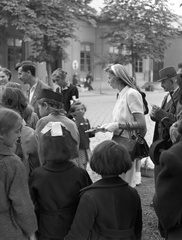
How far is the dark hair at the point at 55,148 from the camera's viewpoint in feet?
9.34

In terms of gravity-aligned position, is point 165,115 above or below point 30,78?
below

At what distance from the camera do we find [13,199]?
2.52 meters

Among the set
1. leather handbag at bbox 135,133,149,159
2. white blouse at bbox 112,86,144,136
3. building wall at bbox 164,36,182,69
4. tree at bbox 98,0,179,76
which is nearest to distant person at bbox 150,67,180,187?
leather handbag at bbox 135,133,149,159

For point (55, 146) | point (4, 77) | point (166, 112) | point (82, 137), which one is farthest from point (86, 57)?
point (55, 146)

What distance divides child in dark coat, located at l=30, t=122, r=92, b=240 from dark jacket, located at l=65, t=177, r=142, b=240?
0.64ft

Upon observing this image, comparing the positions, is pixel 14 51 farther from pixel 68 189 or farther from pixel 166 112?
pixel 68 189

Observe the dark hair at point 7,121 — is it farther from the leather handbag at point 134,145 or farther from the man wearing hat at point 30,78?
the man wearing hat at point 30,78

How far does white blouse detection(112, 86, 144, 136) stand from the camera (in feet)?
14.3

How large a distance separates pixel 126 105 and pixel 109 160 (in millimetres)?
1888

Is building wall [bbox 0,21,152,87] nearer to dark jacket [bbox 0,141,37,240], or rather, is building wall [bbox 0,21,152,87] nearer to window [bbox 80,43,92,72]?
window [bbox 80,43,92,72]

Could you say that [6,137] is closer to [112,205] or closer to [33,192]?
[33,192]

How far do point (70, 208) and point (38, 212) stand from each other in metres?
0.27

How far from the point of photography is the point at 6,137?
2.63 m

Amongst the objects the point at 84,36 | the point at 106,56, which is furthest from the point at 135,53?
the point at 84,36
